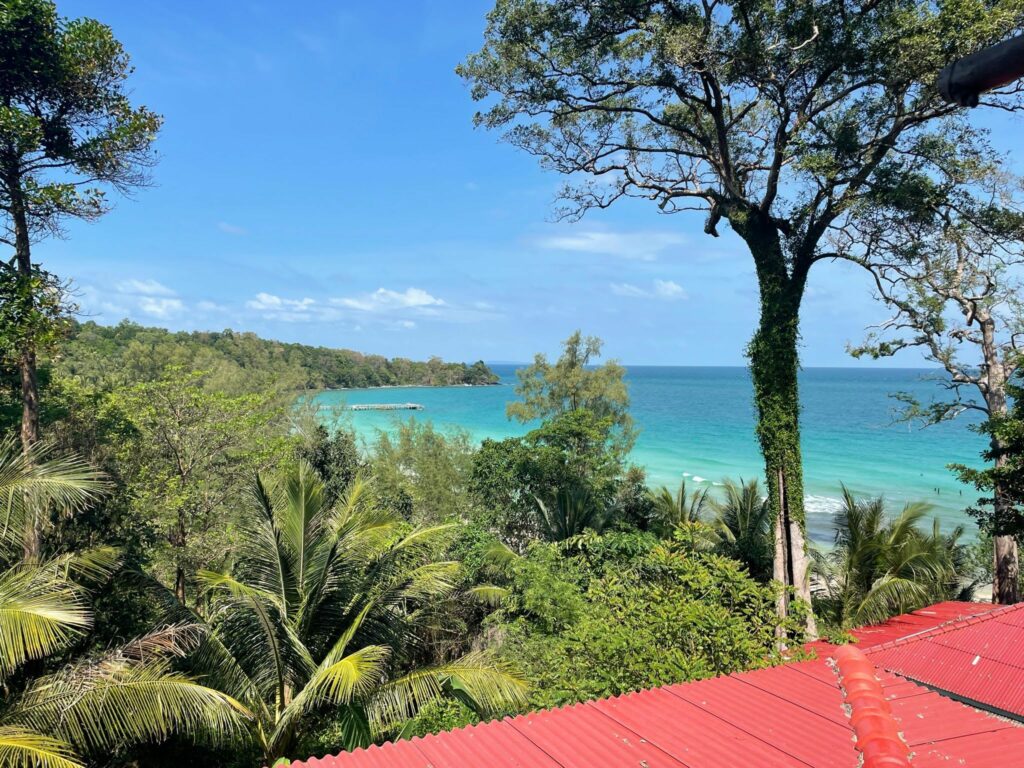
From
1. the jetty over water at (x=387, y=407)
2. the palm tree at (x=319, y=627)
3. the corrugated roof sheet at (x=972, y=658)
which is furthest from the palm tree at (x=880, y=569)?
the jetty over water at (x=387, y=407)

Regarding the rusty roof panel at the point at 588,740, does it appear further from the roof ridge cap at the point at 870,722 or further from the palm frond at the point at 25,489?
the palm frond at the point at 25,489

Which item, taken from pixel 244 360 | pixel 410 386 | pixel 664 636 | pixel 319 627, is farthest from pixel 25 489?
pixel 410 386

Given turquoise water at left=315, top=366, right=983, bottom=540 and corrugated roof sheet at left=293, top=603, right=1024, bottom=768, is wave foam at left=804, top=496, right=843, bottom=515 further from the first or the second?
corrugated roof sheet at left=293, top=603, right=1024, bottom=768

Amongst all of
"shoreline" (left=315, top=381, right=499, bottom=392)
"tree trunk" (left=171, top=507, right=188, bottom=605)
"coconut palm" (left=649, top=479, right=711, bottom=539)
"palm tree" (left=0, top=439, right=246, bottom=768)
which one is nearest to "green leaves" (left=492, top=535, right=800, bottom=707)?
"palm tree" (left=0, top=439, right=246, bottom=768)

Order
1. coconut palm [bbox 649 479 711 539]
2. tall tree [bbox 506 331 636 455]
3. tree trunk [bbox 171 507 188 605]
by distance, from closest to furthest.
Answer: tree trunk [bbox 171 507 188 605], coconut palm [bbox 649 479 711 539], tall tree [bbox 506 331 636 455]

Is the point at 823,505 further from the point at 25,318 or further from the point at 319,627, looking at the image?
the point at 25,318

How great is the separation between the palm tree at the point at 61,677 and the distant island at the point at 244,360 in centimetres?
581

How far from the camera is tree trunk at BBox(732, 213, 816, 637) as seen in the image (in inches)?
427

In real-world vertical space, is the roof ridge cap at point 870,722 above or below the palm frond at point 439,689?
above

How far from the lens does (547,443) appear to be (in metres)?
18.2

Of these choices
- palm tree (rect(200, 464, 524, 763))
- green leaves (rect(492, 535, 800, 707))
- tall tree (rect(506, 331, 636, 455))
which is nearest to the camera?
green leaves (rect(492, 535, 800, 707))

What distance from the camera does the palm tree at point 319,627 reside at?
278 inches

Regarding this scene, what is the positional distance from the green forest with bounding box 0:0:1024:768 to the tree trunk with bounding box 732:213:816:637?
0.05m

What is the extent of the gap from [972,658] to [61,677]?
881 centimetres
